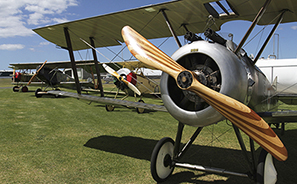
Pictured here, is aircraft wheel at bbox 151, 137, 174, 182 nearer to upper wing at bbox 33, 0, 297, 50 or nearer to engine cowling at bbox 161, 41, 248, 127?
engine cowling at bbox 161, 41, 248, 127

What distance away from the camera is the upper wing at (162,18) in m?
3.24

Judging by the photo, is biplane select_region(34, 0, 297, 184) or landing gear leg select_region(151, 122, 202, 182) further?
landing gear leg select_region(151, 122, 202, 182)

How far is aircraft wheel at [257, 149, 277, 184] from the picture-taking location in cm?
257

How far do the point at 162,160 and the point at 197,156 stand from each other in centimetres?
115

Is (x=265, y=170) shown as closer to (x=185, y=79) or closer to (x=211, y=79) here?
(x=211, y=79)

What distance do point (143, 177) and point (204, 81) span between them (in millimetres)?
1741

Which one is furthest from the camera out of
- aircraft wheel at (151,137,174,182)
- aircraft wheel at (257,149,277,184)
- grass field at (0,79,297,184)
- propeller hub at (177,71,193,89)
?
grass field at (0,79,297,184)

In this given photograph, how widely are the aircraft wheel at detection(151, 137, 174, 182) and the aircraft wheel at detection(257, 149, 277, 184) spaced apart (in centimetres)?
119

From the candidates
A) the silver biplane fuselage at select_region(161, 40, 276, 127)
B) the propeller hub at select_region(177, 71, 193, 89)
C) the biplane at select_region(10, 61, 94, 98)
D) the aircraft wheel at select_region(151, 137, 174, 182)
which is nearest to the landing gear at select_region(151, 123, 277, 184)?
the aircraft wheel at select_region(151, 137, 174, 182)

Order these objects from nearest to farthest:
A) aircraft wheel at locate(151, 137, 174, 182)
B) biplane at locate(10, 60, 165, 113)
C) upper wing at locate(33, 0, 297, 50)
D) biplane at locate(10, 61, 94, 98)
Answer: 1. aircraft wheel at locate(151, 137, 174, 182)
2. upper wing at locate(33, 0, 297, 50)
3. biplane at locate(10, 60, 165, 113)
4. biplane at locate(10, 61, 94, 98)

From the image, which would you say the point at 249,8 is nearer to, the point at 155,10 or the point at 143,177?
the point at 155,10

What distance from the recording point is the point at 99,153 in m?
3.96

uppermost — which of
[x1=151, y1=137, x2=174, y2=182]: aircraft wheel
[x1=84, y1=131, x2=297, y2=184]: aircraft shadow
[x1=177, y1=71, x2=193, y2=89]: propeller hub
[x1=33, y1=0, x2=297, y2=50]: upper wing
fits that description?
[x1=33, y1=0, x2=297, y2=50]: upper wing

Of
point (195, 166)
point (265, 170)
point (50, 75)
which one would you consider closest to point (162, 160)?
point (195, 166)
